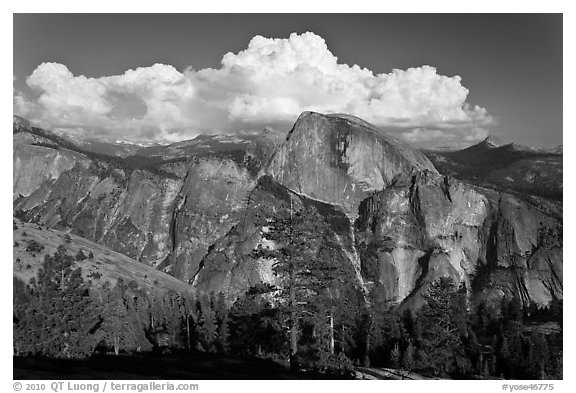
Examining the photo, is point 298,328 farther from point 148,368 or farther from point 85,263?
point 85,263

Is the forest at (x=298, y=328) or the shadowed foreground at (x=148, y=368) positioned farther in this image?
the forest at (x=298, y=328)

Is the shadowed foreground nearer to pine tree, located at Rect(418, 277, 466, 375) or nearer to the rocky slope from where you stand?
pine tree, located at Rect(418, 277, 466, 375)

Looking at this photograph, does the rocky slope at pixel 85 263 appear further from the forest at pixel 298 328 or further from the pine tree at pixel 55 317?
the pine tree at pixel 55 317

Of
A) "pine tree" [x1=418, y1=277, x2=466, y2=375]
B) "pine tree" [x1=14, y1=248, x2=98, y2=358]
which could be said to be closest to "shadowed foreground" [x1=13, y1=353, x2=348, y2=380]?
"pine tree" [x1=14, y1=248, x2=98, y2=358]

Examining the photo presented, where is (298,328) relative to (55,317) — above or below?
below

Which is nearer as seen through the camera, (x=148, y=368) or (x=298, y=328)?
(x=148, y=368)

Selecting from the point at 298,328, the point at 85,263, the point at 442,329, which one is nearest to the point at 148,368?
→ the point at 298,328

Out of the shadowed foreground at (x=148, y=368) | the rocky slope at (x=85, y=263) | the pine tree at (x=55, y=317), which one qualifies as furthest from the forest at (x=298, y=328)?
the rocky slope at (x=85, y=263)
